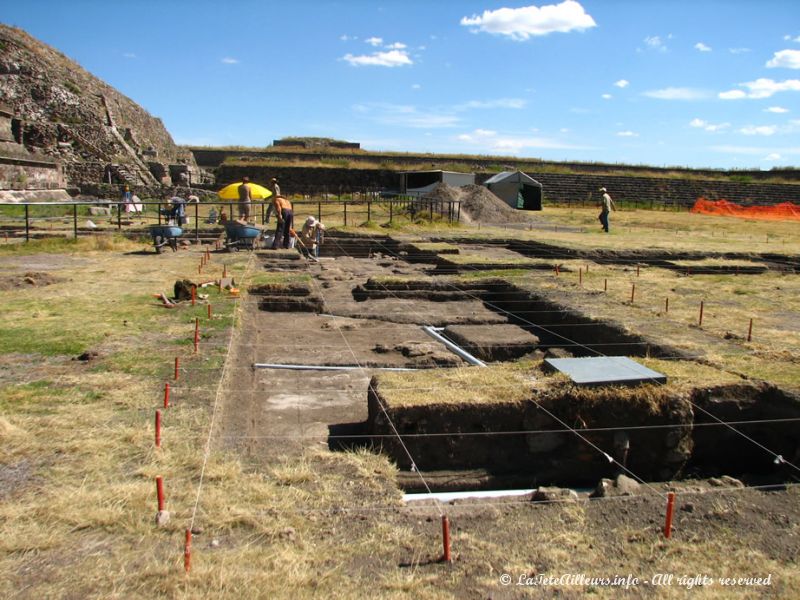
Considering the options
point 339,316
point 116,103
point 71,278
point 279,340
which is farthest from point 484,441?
point 116,103

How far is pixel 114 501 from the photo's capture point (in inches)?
147

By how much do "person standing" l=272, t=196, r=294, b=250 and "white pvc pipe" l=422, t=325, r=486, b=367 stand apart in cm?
774

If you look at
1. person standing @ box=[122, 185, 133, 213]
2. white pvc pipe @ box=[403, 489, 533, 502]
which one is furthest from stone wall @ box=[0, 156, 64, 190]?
white pvc pipe @ box=[403, 489, 533, 502]

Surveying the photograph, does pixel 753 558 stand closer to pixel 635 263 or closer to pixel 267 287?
pixel 267 287

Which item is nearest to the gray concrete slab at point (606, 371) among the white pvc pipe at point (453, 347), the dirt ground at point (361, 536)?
the dirt ground at point (361, 536)

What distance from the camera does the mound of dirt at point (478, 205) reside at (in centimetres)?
2970

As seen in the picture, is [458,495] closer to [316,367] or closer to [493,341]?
[316,367]

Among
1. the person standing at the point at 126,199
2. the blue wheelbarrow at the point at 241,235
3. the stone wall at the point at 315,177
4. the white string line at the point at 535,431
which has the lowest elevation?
the white string line at the point at 535,431

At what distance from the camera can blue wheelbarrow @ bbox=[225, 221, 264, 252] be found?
55.1 feet

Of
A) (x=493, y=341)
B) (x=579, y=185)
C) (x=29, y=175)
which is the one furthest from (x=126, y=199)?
(x=579, y=185)

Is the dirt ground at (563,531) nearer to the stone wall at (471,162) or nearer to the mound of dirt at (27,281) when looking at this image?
the mound of dirt at (27,281)

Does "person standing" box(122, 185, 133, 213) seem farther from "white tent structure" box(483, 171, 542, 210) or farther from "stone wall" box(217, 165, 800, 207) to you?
"white tent structure" box(483, 171, 542, 210)

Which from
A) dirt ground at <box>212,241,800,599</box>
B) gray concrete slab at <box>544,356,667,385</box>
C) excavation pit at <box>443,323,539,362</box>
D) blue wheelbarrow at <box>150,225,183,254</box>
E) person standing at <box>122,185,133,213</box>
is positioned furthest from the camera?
person standing at <box>122,185,133,213</box>

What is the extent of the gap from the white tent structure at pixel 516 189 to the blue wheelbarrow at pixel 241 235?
901 inches
